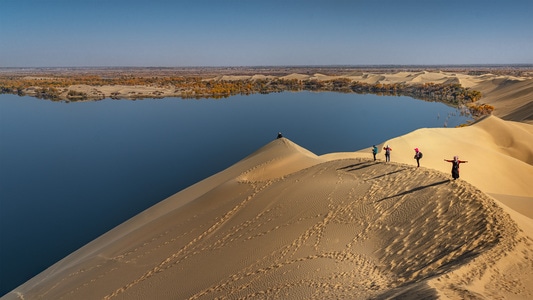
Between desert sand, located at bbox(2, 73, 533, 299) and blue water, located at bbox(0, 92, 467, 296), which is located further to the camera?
blue water, located at bbox(0, 92, 467, 296)

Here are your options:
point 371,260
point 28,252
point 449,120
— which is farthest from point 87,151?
point 449,120

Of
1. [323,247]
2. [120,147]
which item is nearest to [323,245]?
[323,247]

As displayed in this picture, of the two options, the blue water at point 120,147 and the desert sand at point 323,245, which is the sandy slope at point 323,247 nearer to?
the desert sand at point 323,245

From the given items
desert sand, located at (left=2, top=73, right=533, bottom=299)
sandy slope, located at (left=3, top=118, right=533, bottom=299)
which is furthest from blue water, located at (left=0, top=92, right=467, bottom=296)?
sandy slope, located at (left=3, top=118, right=533, bottom=299)

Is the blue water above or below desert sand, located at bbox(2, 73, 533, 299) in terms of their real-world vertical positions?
below

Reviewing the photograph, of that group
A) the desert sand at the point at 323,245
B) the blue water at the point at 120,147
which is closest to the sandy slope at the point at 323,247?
the desert sand at the point at 323,245

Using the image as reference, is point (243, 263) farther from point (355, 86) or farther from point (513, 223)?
point (355, 86)

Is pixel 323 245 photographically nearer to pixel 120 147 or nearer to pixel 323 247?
pixel 323 247

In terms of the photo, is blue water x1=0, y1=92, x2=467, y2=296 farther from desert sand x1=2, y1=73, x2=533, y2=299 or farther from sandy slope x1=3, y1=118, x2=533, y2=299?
sandy slope x1=3, y1=118, x2=533, y2=299
